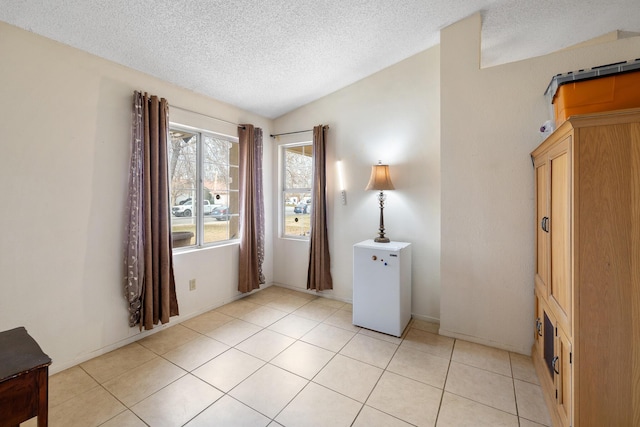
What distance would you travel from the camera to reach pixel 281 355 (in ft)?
7.35

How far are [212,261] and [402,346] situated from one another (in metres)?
2.23

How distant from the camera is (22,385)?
96cm

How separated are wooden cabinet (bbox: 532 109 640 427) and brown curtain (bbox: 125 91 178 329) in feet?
9.57

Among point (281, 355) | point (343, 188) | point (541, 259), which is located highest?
point (343, 188)

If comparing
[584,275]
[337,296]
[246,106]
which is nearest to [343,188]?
[337,296]

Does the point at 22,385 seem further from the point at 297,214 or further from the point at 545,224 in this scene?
the point at 297,214

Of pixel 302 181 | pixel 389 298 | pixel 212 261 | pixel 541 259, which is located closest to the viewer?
pixel 541 259

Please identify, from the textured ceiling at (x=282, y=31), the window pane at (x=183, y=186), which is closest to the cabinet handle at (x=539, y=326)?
the textured ceiling at (x=282, y=31)

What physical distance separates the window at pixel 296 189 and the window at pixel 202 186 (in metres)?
0.76

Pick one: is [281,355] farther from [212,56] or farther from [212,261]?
[212,56]

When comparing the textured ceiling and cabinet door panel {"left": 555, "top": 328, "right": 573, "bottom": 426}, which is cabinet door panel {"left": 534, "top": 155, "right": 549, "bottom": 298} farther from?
the textured ceiling

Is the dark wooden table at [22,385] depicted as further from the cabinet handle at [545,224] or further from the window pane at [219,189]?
the cabinet handle at [545,224]

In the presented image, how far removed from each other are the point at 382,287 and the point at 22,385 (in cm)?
234

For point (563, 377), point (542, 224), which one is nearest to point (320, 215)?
point (542, 224)
